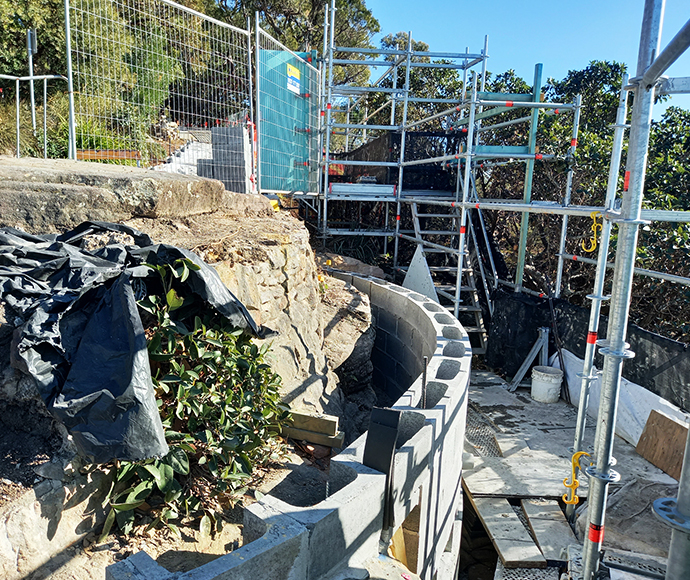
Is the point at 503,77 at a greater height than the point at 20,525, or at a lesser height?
greater

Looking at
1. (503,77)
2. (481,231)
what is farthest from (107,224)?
(503,77)

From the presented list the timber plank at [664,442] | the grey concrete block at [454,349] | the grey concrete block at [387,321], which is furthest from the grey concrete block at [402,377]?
the timber plank at [664,442]

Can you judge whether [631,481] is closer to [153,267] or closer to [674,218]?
[674,218]

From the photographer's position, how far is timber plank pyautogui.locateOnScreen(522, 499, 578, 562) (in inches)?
161

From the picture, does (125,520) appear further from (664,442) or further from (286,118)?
(286,118)

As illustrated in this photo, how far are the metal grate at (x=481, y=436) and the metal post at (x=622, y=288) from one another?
92.4 inches

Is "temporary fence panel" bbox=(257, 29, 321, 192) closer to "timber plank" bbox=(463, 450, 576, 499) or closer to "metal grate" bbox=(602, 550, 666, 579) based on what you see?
"timber plank" bbox=(463, 450, 576, 499)

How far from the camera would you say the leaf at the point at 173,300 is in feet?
10.4

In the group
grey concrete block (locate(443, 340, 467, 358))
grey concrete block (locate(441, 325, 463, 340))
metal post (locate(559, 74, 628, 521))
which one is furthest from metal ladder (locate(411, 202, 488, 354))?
metal post (locate(559, 74, 628, 521))

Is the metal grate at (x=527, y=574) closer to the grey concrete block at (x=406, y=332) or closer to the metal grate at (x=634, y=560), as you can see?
the metal grate at (x=634, y=560)

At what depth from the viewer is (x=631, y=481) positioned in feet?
15.3

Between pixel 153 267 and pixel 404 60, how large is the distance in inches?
328

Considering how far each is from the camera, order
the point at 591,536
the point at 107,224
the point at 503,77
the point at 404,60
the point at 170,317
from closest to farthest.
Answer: the point at 591,536 → the point at 170,317 → the point at 107,224 → the point at 404,60 → the point at 503,77

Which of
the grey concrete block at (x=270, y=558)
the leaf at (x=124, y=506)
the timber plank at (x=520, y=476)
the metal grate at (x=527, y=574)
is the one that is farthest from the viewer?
the timber plank at (x=520, y=476)
